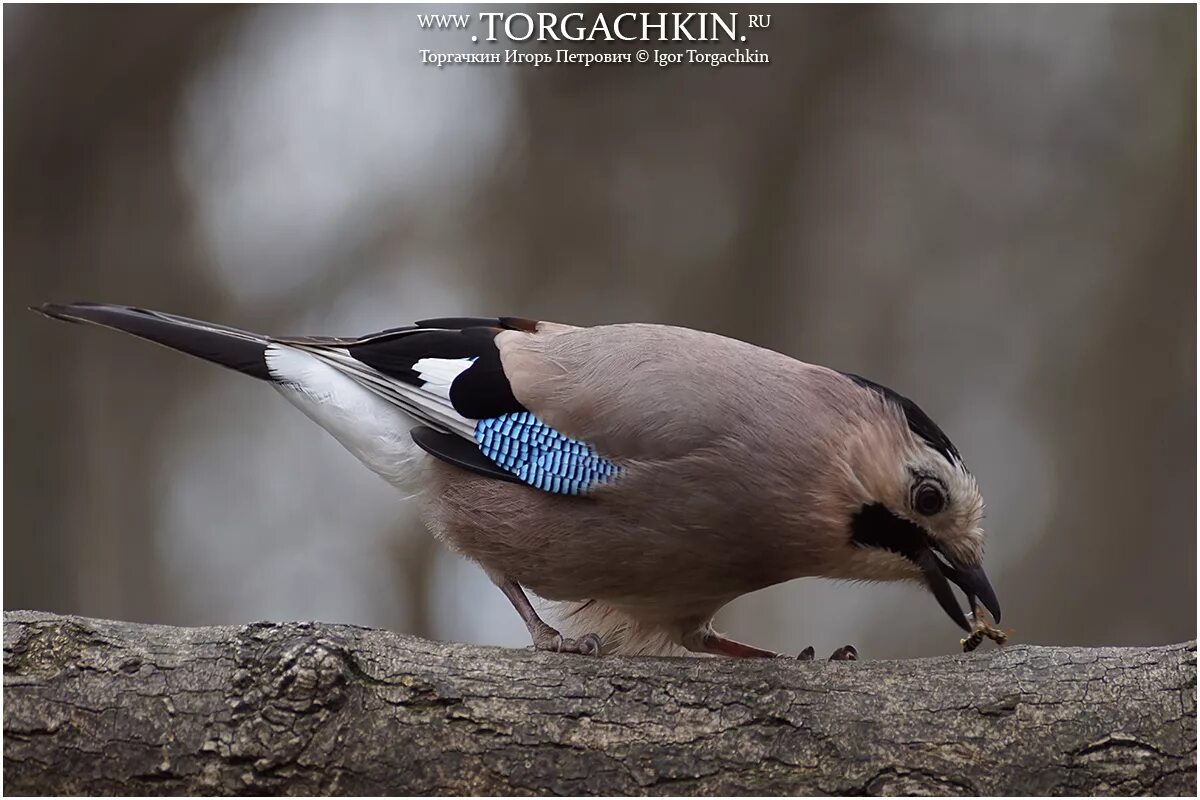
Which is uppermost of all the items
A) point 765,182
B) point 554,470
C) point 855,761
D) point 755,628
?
point 765,182

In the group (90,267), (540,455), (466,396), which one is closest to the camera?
(540,455)

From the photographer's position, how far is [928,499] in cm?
320

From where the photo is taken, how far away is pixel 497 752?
109 inches

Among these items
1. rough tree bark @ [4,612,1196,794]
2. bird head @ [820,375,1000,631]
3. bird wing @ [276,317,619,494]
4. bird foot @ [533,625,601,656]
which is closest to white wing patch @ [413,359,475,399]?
bird wing @ [276,317,619,494]

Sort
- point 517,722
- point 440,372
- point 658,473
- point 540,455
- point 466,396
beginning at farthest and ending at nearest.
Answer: point 440,372 → point 466,396 → point 540,455 → point 658,473 → point 517,722

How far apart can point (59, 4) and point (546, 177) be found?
240 centimetres

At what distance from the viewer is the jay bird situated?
3180mm

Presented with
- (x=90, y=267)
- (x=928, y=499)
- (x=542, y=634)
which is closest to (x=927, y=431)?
(x=928, y=499)

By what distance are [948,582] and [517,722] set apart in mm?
1226

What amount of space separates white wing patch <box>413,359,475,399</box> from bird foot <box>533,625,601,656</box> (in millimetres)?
708

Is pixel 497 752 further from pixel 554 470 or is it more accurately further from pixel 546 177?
pixel 546 177

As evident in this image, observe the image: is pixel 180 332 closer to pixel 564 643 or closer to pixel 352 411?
pixel 352 411

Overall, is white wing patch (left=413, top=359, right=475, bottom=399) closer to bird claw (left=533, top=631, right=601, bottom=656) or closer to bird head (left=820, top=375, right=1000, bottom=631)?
bird claw (left=533, top=631, right=601, bottom=656)

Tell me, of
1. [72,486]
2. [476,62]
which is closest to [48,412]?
[72,486]
